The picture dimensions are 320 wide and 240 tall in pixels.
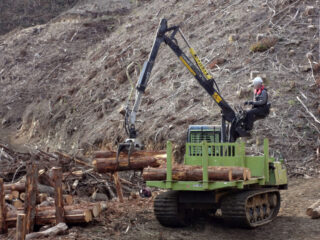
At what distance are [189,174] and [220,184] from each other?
609 millimetres

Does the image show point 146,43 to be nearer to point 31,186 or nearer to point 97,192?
point 97,192

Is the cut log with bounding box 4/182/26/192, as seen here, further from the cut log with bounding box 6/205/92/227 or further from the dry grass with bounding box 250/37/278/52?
the dry grass with bounding box 250/37/278/52

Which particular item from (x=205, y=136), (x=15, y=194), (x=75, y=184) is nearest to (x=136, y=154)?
(x=205, y=136)

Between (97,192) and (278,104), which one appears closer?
(97,192)

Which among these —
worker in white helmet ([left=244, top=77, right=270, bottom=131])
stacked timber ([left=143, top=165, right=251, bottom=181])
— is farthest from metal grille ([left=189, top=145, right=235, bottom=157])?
worker in white helmet ([left=244, top=77, right=270, bottom=131])

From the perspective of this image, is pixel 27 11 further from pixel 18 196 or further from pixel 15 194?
pixel 15 194

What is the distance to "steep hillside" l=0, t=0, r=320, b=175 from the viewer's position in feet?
62.5

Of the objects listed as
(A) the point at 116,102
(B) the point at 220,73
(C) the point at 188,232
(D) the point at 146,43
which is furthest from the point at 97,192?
(D) the point at 146,43

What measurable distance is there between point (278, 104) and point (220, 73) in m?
3.78

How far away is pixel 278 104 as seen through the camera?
62.4 feet

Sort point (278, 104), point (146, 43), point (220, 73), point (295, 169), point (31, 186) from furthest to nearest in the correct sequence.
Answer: point (146, 43)
point (220, 73)
point (278, 104)
point (295, 169)
point (31, 186)

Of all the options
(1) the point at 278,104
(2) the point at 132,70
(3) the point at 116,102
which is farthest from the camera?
(2) the point at 132,70

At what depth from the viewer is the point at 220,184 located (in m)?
8.73

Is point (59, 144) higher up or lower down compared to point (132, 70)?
lower down
